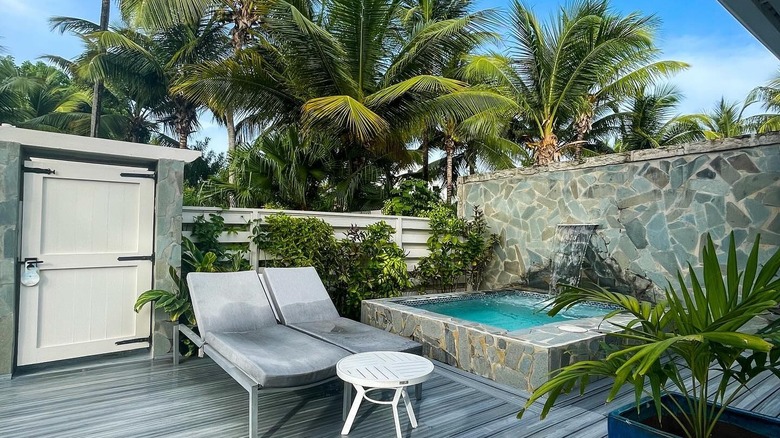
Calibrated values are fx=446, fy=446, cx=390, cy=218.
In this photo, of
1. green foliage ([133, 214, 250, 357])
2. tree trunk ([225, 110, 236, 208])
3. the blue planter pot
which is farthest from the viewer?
tree trunk ([225, 110, 236, 208])

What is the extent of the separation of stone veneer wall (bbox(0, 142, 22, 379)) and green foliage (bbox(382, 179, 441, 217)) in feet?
17.4

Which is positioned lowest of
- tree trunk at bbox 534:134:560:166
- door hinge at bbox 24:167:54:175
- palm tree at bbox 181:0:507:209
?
door hinge at bbox 24:167:54:175

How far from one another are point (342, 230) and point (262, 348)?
3117mm

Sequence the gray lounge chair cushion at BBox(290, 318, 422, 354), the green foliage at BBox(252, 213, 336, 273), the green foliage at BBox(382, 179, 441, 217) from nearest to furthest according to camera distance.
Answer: the gray lounge chair cushion at BBox(290, 318, 422, 354), the green foliage at BBox(252, 213, 336, 273), the green foliage at BBox(382, 179, 441, 217)

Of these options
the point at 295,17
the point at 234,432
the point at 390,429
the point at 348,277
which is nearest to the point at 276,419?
the point at 234,432

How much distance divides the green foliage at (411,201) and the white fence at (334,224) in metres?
0.56

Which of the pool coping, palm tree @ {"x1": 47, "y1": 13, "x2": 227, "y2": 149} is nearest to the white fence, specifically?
the pool coping

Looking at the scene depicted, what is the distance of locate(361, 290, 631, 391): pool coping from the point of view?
3662 mm

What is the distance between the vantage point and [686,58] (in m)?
11.9

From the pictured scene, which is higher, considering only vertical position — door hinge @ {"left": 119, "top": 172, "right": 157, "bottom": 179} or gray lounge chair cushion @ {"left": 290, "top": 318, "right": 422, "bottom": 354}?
door hinge @ {"left": 119, "top": 172, "right": 157, "bottom": 179}

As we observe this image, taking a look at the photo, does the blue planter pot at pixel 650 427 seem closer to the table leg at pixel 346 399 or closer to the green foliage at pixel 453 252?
the table leg at pixel 346 399

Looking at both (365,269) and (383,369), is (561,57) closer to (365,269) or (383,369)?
(365,269)

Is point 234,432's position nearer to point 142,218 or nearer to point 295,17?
point 142,218

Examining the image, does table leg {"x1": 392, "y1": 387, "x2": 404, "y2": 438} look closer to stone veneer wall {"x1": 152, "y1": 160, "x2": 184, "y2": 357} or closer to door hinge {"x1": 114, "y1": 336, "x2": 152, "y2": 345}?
stone veneer wall {"x1": 152, "y1": 160, "x2": 184, "y2": 357}
